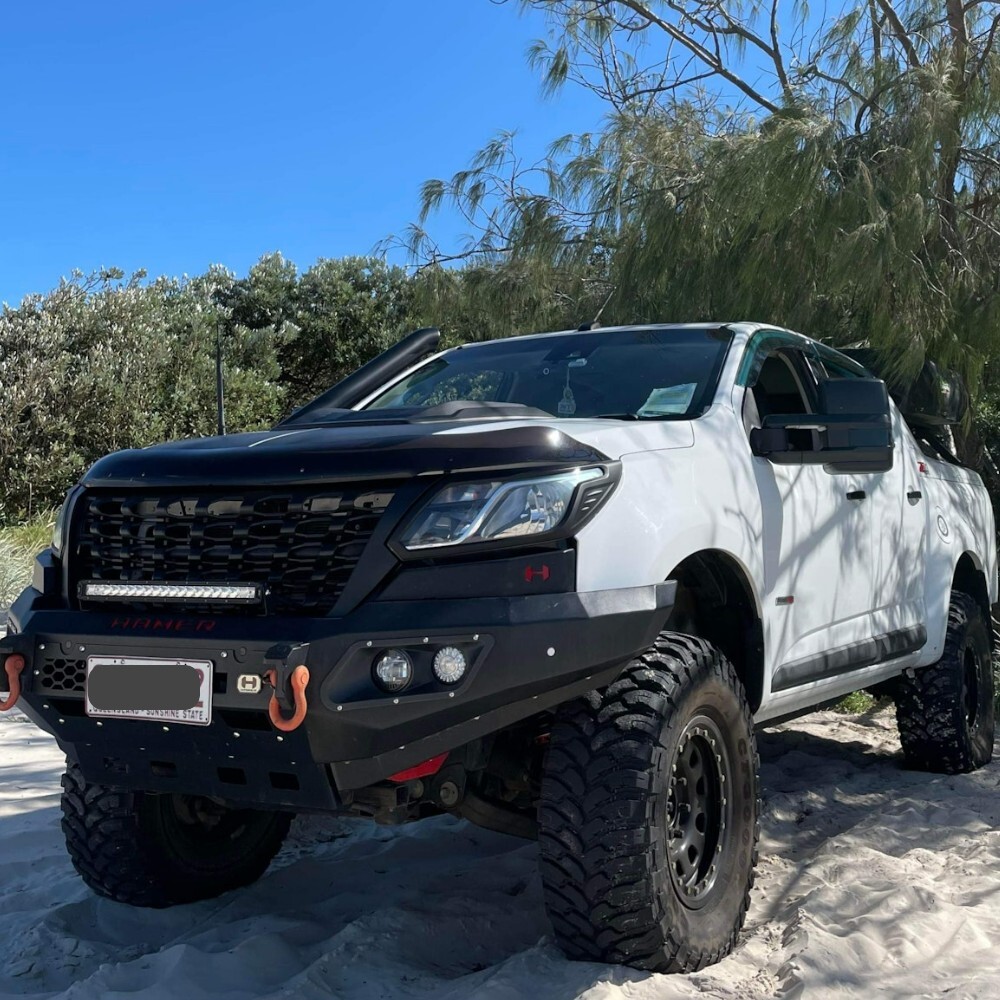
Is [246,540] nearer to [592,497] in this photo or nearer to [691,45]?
[592,497]

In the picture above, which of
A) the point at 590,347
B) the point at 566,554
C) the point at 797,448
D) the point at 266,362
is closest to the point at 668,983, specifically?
the point at 566,554

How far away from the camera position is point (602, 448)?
2.73 meters

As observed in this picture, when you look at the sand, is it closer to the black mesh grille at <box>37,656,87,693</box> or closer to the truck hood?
the black mesh grille at <box>37,656,87,693</box>

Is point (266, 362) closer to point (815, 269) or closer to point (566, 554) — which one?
point (815, 269)

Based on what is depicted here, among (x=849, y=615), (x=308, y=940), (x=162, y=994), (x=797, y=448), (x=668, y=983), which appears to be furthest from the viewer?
(x=849, y=615)

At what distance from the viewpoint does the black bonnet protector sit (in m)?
2.52

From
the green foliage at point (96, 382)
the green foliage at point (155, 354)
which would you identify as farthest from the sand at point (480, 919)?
the green foliage at point (96, 382)

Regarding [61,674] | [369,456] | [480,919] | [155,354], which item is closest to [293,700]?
[369,456]

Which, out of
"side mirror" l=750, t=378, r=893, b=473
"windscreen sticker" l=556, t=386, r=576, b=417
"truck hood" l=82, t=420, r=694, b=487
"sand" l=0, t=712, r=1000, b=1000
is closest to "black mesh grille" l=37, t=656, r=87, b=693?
"truck hood" l=82, t=420, r=694, b=487

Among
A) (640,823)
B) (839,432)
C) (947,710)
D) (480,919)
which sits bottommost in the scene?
(480,919)

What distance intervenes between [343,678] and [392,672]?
10 centimetres

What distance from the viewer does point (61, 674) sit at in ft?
8.83

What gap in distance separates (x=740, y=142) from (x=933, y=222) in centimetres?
114

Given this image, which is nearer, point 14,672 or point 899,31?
point 14,672
